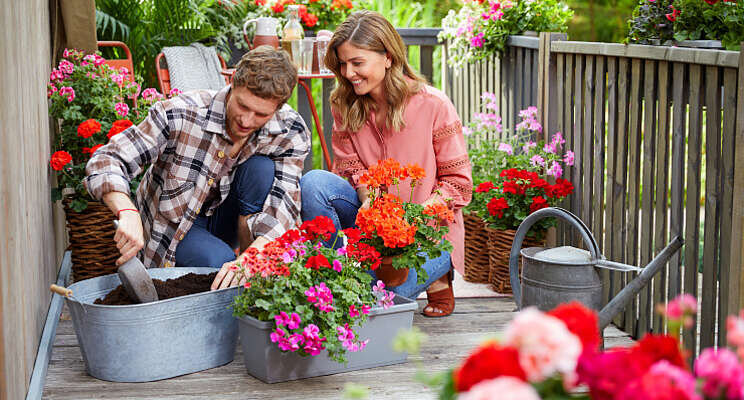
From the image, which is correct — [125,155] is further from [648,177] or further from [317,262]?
[648,177]

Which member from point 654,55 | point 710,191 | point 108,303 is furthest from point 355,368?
point 654,55

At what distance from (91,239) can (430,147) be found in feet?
4.32

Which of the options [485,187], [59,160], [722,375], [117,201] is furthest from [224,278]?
[722,375]

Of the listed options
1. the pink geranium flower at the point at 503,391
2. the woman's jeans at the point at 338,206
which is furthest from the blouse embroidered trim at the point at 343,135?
the pink geranium flower at the point at 503,391

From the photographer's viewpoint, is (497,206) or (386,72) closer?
(386,72)

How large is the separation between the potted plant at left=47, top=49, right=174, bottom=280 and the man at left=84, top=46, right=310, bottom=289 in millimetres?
325

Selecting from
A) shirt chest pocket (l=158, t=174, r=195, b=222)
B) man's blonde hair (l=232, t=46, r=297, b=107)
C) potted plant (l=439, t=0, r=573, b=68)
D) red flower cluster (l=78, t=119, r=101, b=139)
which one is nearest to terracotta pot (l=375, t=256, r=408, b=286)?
man's blonde hair (l=232, t=46, r=297, b=107)

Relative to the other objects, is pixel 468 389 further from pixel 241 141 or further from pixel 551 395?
pixel 241 141

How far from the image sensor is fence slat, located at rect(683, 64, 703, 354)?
230 cm

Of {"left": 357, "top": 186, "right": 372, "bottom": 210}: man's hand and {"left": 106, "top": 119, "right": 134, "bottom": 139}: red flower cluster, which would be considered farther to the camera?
{"left": 106, "top": 119, "right": 134, "bottom": 139}: red flower cluster

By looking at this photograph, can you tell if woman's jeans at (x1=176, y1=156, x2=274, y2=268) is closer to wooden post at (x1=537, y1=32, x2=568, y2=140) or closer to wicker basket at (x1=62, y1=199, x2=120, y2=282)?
wicker basket at (x1=62, y1=199, x2=120, y2=282)

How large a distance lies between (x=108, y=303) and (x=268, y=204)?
Answer: 62 cm

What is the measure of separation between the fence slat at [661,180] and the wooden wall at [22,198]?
6.06 feet

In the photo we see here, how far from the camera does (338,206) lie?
9.53 feet
